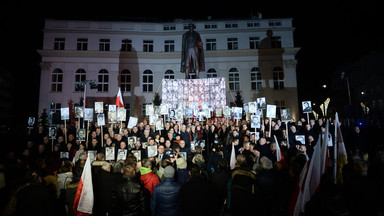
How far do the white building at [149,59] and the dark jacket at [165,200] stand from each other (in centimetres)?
2392

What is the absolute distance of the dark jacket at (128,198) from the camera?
4.20m

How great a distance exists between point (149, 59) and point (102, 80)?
20.1 feet

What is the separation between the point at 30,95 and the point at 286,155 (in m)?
42.3

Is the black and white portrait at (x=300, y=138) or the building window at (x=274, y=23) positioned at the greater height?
the building window at (x=274, y=23)

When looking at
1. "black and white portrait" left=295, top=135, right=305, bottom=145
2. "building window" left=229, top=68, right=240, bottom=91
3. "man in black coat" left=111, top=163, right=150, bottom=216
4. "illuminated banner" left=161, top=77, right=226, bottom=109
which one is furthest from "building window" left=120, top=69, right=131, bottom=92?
"man in black coat" left=111, top=163, right=150, bottom=216

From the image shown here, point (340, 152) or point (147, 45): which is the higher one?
point (147, 45)

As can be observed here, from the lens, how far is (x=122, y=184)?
14.0 feet

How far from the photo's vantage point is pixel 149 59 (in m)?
28.8

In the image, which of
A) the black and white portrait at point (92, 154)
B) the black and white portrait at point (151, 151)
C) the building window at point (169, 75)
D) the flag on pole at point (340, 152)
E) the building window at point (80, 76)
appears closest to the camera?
the flag on pole at point (340, 152)

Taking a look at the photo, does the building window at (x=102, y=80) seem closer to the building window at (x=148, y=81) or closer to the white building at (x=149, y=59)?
the white building at (x=149, y=59)

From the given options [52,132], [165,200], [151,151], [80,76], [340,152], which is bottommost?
[165,200]

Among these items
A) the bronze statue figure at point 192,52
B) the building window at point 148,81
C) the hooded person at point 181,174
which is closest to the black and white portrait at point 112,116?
the hooded person at point 181,174

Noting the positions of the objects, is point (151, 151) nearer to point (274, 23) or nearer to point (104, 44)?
point (104, 44)

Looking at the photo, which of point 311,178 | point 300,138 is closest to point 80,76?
point 300,138
